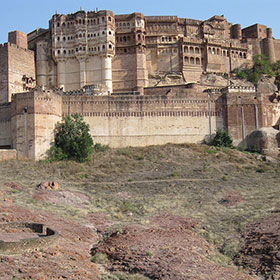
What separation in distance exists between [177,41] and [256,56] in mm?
11019

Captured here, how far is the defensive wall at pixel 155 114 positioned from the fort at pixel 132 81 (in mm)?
77

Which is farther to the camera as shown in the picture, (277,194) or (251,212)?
(277,194)

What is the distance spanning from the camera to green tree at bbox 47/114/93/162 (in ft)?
109

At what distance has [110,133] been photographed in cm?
3675

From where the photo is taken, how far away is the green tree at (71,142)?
1309 inches

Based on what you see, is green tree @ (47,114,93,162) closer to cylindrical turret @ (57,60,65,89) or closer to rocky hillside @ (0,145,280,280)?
rocky hillside @ (0,145,280,280)

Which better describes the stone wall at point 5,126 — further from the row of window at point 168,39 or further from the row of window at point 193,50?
the row of window at point 193,50

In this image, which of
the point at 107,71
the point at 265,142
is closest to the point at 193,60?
the point at 107,71

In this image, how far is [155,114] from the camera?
37.6 m

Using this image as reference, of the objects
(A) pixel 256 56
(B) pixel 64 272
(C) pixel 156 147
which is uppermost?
(A) pixel 256 56

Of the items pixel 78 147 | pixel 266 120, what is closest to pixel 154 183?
pixel 78 147

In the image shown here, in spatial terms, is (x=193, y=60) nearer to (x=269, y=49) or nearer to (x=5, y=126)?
(x=269, y=49)

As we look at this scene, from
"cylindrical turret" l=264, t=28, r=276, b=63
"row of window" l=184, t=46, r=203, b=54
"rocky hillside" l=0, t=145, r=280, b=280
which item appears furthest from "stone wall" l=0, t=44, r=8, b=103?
"cylindrical turret" l=264, t=28, r=276, b=63

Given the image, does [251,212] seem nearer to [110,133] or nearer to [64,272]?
[64,272]
